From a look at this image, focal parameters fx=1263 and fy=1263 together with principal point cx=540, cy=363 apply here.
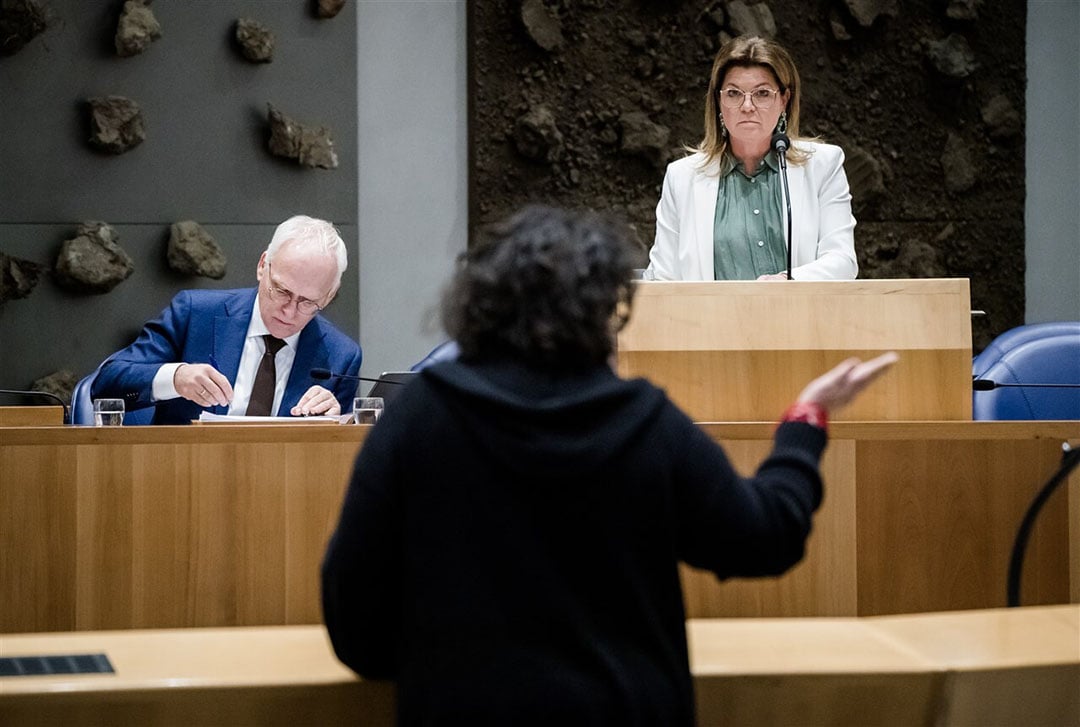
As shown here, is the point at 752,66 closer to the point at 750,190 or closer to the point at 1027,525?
the point at 750,190

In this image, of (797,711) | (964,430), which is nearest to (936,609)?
(964,430)

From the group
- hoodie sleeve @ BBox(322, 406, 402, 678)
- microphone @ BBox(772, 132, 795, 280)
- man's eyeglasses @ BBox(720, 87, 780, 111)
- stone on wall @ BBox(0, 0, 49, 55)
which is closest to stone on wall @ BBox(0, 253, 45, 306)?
stone on wall @ BBox(0, 0, 49, 55)

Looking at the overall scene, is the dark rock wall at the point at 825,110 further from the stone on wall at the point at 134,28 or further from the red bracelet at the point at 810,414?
the red bracelet at the point at 810,414

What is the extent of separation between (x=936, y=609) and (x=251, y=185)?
341cm

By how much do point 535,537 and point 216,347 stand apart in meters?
2.35

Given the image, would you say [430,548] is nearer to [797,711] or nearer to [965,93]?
[797,711]

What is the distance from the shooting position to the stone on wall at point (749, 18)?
516 cm

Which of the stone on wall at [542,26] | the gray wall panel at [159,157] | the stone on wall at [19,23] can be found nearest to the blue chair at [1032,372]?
the stone on wall at [542,26]

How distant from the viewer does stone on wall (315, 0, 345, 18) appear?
495cm

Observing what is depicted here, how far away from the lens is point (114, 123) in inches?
186

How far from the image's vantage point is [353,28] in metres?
5.04

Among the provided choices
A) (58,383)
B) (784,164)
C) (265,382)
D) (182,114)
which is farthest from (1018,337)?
(58,383)

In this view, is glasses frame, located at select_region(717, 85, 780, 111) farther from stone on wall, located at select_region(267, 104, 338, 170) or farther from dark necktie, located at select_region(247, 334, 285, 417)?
stone on wall, located at select_region(267, 104, 338, 170)

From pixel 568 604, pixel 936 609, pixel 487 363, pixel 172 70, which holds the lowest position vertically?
pixel 936 609
